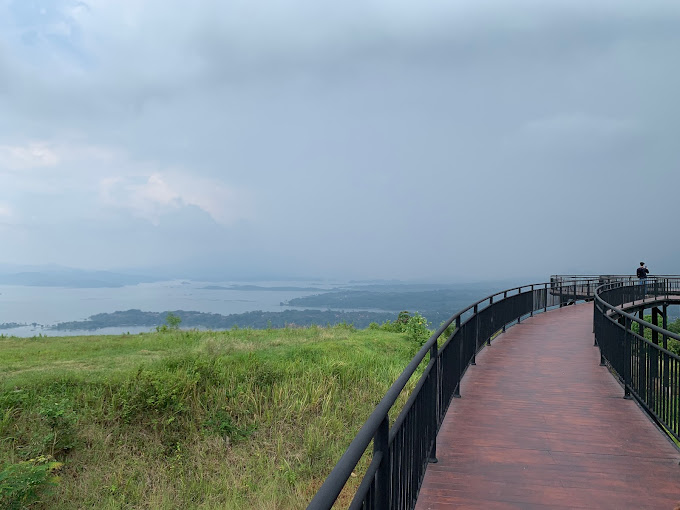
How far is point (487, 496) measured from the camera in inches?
166

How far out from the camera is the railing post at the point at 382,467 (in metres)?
2.63

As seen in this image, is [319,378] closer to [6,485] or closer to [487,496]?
[6,485]

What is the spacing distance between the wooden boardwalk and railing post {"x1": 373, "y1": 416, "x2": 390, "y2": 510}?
1.48 metres

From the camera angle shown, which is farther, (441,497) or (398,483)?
(441,497)

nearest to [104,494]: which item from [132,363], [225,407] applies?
[225,407]

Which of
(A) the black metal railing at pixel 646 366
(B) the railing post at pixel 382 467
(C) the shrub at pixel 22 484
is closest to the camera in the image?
(B) the railing post at pixel 382 467

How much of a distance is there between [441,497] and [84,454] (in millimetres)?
8815

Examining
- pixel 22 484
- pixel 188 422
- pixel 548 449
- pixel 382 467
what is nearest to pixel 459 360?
pixel 548 449

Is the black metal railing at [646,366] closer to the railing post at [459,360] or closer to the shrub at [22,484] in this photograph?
the railing post at [459,360]

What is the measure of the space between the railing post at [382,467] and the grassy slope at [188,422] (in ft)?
16.9

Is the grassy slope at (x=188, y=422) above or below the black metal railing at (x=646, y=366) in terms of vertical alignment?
below

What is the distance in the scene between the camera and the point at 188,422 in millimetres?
11047

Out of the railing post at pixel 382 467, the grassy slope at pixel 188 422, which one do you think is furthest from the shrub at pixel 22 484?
the railing post at pixel 382 467

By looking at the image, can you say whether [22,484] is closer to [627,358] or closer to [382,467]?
[382,467]
